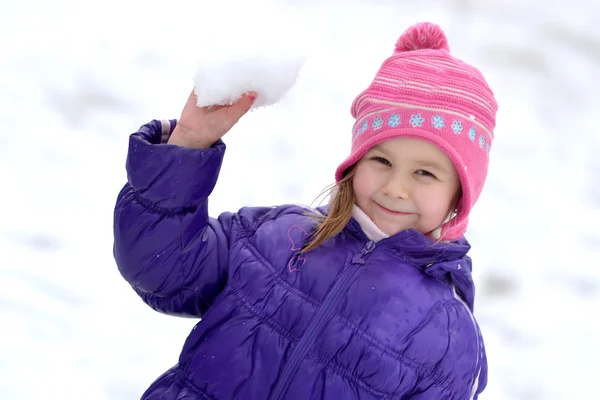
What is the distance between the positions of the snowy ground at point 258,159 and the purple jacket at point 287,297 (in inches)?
14.6

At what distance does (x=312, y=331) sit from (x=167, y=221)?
377 millimetres

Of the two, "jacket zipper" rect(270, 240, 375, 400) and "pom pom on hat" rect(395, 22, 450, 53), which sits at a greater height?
"pom pom on hat" rect(395, 22, 450, 53)

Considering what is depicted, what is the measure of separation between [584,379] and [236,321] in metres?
1.46

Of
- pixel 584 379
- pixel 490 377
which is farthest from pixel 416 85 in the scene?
pixel 584 379

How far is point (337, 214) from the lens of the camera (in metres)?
1.61

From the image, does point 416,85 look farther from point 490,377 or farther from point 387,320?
point 490,377

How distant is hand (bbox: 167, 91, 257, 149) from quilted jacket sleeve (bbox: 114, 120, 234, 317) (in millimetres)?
32

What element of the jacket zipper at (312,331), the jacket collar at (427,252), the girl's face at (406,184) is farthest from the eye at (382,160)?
the jacket zipper at (312,331)

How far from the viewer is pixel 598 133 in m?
3.75

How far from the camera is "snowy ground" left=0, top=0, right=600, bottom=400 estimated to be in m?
2.23

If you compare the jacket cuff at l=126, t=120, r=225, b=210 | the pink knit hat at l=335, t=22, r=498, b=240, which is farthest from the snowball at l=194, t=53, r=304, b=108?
the pink knit hat at l=335, t=22, r=498, b=240

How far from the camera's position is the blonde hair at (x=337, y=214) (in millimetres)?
1576

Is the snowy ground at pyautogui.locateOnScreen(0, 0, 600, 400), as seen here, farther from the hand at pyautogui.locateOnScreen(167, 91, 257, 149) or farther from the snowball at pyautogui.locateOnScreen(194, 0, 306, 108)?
the hand at pyautogui.locateOnScreen(167, 91, 257, 149)

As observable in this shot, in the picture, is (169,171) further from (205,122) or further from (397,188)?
(397,188)
